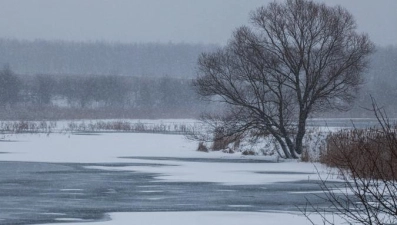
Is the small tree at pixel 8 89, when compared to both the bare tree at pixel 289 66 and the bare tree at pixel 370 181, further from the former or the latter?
the bare tree at pixel 370 181

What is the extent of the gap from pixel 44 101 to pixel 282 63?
329 ft

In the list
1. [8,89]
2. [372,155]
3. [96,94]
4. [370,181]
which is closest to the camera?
[372,155]

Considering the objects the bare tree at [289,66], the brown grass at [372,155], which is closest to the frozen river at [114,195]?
the brown grass at [372,155]

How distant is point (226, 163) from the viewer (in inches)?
1251

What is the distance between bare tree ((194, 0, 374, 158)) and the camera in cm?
3378

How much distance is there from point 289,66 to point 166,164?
270 inches

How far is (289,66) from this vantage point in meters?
34.0

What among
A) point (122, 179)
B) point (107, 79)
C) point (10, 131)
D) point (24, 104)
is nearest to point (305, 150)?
point (122, 179)

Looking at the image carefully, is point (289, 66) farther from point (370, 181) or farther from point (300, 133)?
point (370, 181)

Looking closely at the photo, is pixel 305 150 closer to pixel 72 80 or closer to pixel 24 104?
pixel 24 104

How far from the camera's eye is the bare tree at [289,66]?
111ft

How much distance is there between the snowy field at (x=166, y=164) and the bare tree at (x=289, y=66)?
1870mm

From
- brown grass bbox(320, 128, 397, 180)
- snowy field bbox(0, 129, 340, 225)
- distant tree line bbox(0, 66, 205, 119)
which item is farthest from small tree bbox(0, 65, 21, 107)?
brown grass bbox(320, 128, 397, 180)

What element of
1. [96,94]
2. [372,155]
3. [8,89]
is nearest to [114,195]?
[372,155]
